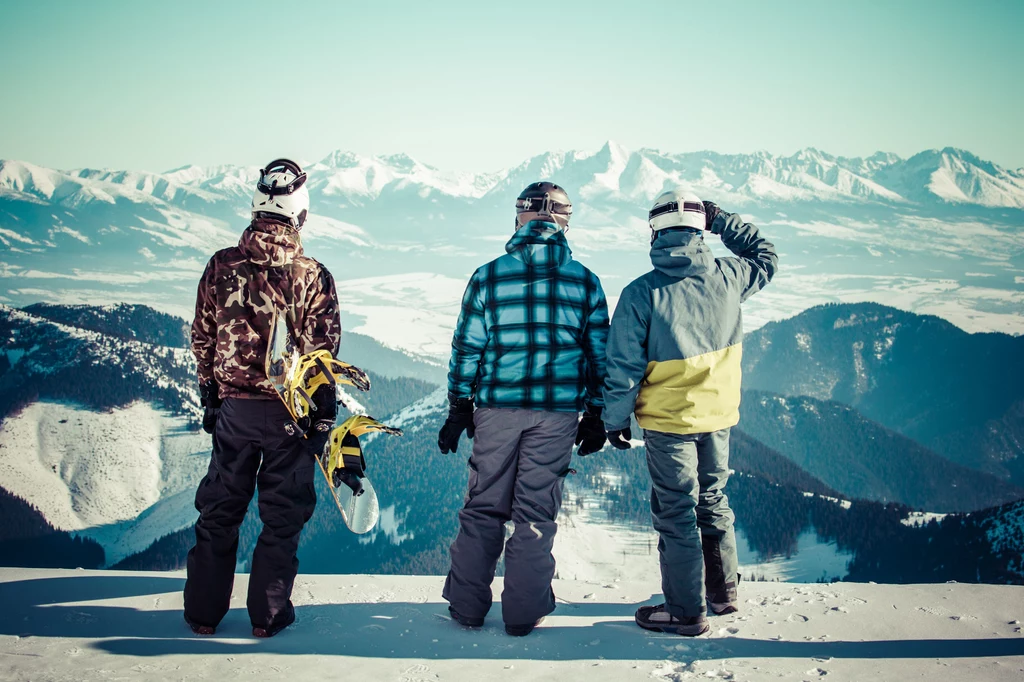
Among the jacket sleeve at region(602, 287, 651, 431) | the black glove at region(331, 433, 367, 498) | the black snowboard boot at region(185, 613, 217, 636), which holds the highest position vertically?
the jacket sleeve at region(602, 287, 651, 431)

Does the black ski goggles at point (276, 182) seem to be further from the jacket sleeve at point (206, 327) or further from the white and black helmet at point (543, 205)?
the white and black helmet at point (543, 205)

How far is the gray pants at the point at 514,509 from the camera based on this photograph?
19.0 ft

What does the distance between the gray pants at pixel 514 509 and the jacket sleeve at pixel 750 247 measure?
7.52 ft

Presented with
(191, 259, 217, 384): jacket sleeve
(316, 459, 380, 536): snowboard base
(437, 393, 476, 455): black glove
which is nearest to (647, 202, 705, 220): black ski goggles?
(437, 393, 476, 455): black glove

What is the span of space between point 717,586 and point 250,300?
4889 millimetres

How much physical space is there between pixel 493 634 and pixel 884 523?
16261cm

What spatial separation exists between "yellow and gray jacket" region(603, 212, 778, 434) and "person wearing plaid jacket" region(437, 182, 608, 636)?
13.1 inches

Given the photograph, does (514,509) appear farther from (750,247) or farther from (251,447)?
(750,247)

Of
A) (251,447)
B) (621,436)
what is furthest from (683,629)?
(251,447)

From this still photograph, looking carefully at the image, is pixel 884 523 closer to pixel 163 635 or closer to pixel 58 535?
pixel 163 635

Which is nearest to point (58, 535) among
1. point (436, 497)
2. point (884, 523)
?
point (436, 497)

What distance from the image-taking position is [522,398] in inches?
231

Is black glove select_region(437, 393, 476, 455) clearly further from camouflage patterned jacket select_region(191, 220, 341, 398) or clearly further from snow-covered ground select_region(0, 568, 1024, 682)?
snow-covered ground select_region(0, 568, 1024, 682)

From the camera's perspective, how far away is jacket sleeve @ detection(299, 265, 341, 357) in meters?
5.92
